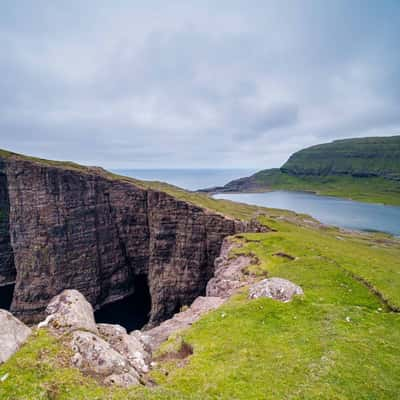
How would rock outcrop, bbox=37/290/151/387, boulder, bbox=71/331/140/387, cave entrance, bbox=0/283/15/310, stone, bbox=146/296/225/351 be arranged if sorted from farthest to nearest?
cave entrance, bbox=0/283/15/310 < stone, bbox=146/296/225/351 < rock outcrop, bbox=37/290/151/387 < boulder, bbox=71/331/140/387

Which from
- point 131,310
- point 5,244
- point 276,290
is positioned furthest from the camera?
point 5,244

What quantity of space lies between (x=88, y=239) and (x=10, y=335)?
7485 cm

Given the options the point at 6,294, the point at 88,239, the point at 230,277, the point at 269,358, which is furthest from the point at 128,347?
the point at 6,294

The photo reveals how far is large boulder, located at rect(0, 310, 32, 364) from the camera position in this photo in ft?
44.1

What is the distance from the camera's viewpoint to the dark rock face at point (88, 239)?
77000mm

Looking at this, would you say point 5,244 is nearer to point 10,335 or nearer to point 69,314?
point 69,314

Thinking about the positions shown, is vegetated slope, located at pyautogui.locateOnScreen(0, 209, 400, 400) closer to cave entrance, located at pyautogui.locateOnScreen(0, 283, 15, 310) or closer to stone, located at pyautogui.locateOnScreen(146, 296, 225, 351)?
stone, located at pyautogui.locateOnScreen(146, 296, 225, 351)

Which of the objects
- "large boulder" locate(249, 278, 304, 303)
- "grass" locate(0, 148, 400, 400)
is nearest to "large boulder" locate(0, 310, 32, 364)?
"grass" locate(0, 148, 400, 400)

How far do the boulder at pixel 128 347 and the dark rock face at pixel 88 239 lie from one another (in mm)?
55520

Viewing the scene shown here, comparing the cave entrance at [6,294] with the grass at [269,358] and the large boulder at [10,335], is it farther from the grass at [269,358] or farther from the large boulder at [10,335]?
the grass at [269,358]

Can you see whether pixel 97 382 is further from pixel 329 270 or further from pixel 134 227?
pixel 134 227

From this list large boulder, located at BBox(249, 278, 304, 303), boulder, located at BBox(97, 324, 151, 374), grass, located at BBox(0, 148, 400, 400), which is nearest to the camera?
grass, located at BBox(0, 148, 400, 400)

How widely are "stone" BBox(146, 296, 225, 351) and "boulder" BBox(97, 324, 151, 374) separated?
476 cm

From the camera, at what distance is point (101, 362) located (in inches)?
541
